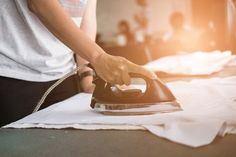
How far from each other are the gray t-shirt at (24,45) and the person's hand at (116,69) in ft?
0.96

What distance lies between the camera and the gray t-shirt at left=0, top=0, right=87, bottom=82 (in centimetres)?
115

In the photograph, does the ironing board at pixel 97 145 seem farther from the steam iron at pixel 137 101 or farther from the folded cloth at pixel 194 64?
the folded cloth at pixel 194 64

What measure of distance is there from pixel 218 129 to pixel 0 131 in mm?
439

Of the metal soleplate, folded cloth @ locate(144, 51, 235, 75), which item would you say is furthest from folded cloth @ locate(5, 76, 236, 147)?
folded cloth @ locate(144, 51, 235, 75)

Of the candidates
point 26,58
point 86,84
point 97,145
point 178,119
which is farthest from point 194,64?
point 97,145

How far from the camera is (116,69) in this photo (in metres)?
0.93

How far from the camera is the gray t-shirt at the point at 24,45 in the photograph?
3.77 ft

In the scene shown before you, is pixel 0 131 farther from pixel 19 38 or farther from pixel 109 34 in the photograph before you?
pixel 109 34

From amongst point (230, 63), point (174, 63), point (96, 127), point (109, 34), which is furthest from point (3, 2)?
point (109, 34)

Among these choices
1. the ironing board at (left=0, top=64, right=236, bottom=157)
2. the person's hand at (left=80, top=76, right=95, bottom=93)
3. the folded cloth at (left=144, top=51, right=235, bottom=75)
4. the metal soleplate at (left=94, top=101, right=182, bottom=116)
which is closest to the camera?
the ironing board at (left=0, top=64, right=236, bottom=157)

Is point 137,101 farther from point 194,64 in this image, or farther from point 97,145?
point 194,64

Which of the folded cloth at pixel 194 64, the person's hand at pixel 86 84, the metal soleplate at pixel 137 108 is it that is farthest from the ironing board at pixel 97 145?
the folded cloth at pixel 194 64

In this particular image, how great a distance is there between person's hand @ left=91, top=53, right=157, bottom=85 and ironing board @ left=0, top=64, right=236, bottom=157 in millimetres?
197

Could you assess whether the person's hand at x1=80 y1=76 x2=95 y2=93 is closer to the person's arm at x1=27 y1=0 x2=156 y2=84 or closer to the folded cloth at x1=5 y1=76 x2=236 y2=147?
the folded cloth at x1=5 y1=76 x2=236 y2=147
